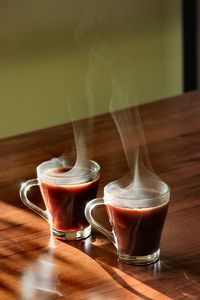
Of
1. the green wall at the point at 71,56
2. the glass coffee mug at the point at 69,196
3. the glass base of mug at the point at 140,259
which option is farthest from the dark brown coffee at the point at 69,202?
the green wall at the point at 71,56

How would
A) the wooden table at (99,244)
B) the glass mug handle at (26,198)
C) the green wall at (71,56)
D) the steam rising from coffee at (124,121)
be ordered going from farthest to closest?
the green wall at (71,56) < the glass mug handle at (26,198) < the steam rising from coffee at (124,121) < the wooden table at (99,244)

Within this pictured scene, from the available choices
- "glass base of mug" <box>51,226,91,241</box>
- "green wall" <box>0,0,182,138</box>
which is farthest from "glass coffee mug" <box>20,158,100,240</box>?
"green wall" <box>0,0,182,138</box>

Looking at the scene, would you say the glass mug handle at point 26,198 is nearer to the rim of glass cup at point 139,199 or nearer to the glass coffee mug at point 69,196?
the glass coffee mug at point 69,196

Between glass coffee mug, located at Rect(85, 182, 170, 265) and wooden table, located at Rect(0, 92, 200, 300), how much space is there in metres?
0.02

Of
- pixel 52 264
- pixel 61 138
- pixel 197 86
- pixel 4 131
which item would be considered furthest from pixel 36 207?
pixel 197 86

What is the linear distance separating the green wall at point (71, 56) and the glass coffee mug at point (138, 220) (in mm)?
1627

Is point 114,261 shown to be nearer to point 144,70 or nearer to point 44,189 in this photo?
point 44,189

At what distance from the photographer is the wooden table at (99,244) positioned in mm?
1038

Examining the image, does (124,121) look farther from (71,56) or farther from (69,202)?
(71,56)

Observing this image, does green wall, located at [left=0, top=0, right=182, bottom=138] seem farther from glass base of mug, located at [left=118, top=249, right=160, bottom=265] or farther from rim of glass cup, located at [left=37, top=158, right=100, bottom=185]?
glass base of mug, located at [left=118, top=249, right=160, bottom=265]

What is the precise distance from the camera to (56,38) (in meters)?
3.09

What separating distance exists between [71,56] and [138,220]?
216 cm

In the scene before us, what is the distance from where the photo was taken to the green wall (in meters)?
2.98

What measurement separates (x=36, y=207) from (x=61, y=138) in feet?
1.79
